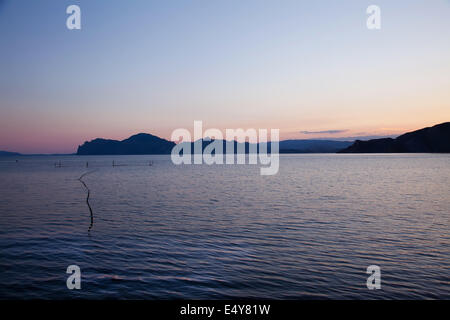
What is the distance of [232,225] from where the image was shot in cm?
2678

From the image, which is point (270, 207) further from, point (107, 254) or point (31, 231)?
point (31, 231)

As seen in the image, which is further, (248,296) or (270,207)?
(270,207)

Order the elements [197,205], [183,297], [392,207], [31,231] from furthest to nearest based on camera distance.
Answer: [197,205] < [392,207] < [31,231] < [183,297]

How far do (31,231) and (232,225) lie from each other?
1647 cm

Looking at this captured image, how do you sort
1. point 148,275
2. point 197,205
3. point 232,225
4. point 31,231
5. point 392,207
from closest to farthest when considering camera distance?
1. point 148,275
2. point 31,231
3. point 232,225
4. point 392,207
5. point 197,205

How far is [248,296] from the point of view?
1293 cm
